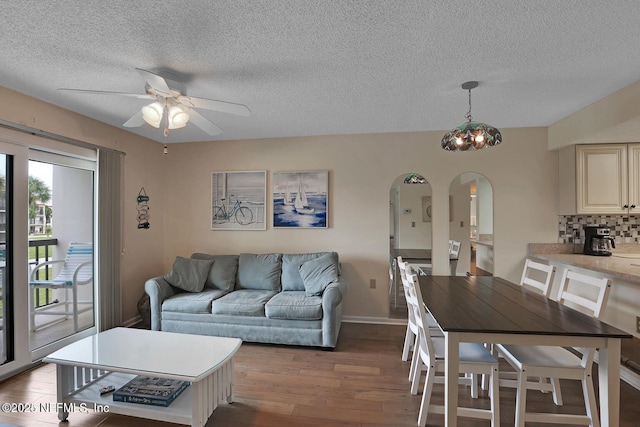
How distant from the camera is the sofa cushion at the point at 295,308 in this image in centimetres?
291

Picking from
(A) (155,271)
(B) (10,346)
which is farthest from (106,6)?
(A) (155,271)

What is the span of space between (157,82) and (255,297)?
2.25 meters

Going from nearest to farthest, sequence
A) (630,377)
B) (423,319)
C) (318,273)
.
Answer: (423,319)
(630,377)
(318,273)

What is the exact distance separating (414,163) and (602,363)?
2643 millimetres

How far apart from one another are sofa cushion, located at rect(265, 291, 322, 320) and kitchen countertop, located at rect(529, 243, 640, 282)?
2482mm

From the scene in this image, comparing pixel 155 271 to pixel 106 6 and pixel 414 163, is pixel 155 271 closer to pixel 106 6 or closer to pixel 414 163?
pixel 106 6

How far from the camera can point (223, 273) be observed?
11.9 ft

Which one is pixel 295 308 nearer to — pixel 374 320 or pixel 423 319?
pixel 374 320

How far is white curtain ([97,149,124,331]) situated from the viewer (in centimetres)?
319

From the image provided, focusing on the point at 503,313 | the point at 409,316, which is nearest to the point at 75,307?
the point at 409,316

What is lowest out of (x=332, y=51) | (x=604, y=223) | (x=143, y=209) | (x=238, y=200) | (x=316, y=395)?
(x=316, y=395)

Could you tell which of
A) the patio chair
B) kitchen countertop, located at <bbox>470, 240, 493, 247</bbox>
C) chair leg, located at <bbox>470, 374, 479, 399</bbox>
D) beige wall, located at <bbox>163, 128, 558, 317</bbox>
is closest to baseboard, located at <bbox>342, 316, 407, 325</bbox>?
beige wall, located at <bbox>163, 128, 558, 317</bbox>

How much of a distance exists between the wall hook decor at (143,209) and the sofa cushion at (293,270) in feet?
6.28

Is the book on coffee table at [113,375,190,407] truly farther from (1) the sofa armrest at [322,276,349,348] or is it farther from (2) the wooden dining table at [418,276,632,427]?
(2) the wooden dining table at [418,276,632,427]
